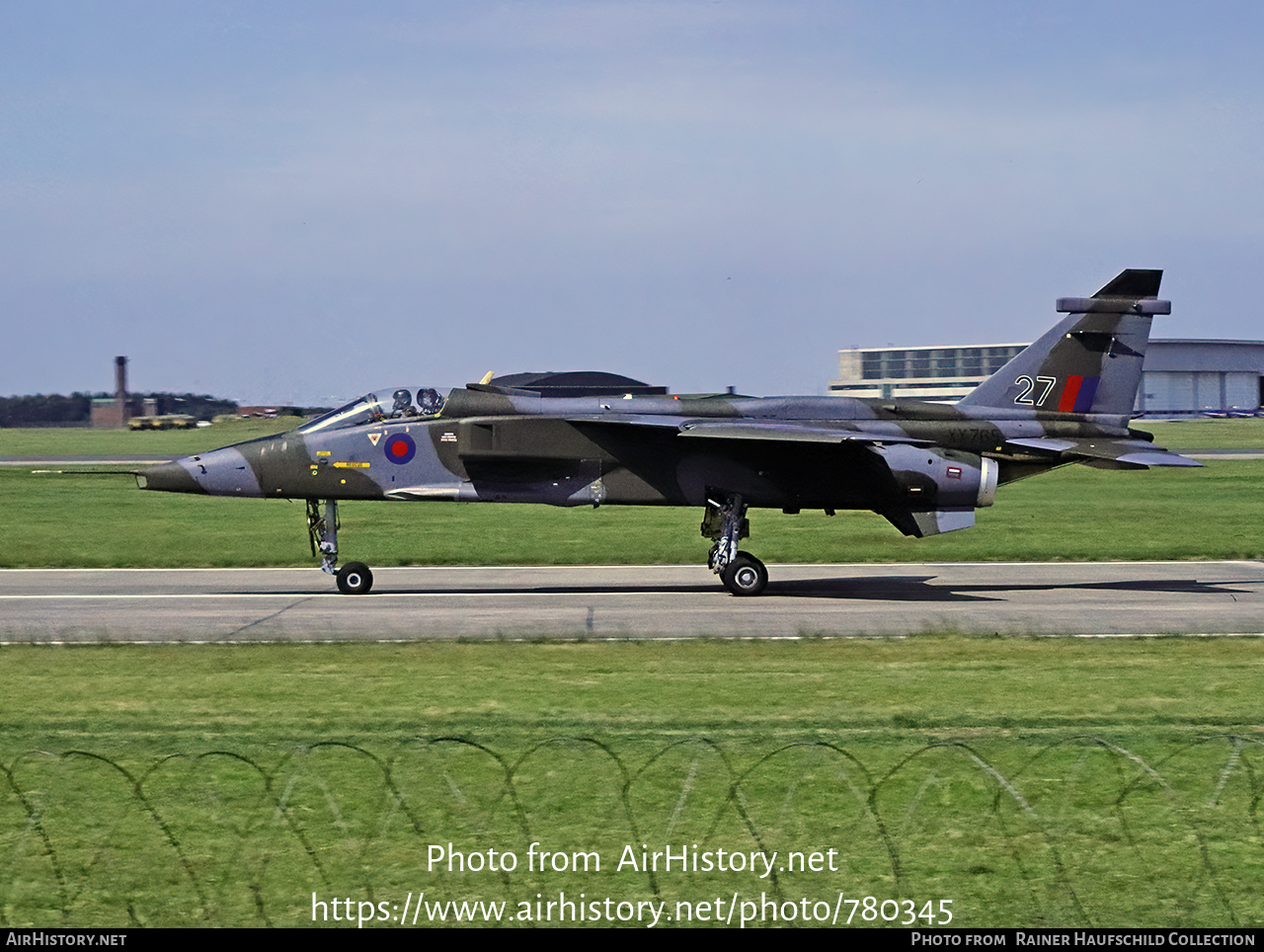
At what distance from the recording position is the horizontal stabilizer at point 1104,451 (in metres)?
23.1

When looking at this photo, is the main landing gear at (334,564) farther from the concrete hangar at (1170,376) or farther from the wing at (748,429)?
the concrete hangar at (1170,376)

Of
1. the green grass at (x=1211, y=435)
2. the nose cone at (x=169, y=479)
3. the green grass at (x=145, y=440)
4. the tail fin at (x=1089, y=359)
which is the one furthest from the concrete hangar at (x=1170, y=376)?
the nose cone at (x=169, y=479)

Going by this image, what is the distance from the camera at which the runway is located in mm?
18469

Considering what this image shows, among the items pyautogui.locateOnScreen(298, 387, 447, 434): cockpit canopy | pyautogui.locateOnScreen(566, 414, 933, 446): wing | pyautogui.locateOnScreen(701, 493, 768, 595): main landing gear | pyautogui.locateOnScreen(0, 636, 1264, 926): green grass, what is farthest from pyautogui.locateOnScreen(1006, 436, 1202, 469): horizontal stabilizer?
pyautogui.locateOnScreen(298, 387, 447, 434): cockpit canopy

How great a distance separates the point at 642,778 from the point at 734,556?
12681 millimetres

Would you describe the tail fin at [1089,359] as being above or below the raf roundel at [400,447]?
above

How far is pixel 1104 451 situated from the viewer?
76.7ft

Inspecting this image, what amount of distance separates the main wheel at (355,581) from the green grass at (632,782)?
6.52 metres

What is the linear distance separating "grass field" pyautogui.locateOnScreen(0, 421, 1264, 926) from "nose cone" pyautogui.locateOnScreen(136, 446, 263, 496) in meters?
4.90

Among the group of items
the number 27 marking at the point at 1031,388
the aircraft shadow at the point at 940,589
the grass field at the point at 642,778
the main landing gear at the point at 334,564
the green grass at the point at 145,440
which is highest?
the number 27 marking at the point at 1031,388

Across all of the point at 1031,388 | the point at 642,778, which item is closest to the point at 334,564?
the point at 1031,388

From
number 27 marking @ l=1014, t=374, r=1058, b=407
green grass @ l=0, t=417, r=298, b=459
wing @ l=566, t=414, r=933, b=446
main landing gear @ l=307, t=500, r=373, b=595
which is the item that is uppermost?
number 27 marking @ l=1014, t=374, r=1058, b=407

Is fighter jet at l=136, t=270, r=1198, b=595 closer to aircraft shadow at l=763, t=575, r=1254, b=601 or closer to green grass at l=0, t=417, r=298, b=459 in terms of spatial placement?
aircraft shadow at l=763, t=575, r=1254, b=601

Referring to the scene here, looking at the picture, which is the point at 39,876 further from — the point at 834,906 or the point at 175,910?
the point at 834,906
